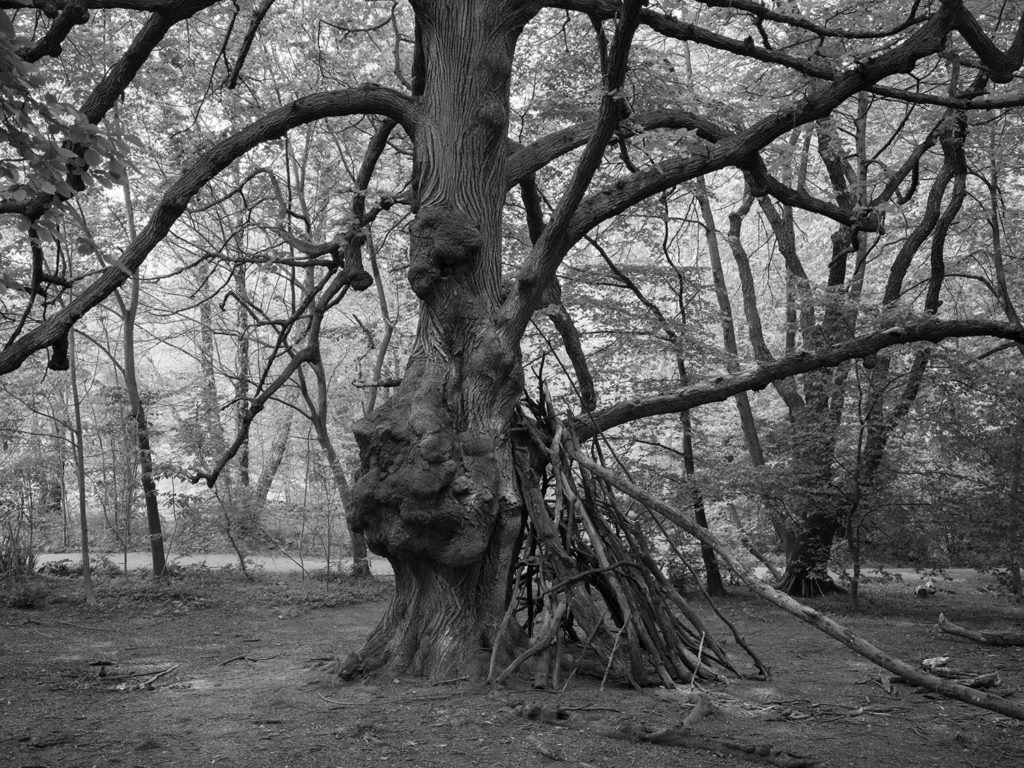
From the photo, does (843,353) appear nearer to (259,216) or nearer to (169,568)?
(169,568)

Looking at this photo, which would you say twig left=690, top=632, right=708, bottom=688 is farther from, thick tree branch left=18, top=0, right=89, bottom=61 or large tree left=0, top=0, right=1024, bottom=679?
thick tree branch left=18, top=0, right=89, bottom=61

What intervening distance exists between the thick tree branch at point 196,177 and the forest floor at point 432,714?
196 cm

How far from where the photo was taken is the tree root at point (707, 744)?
3227 mm

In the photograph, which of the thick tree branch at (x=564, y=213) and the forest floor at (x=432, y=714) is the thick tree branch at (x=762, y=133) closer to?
the thick tree branch at (x=564, y=213)

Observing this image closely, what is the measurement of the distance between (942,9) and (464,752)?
5.03 metres

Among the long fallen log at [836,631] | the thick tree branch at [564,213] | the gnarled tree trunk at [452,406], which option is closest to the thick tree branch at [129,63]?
the gnarled tree trunk at [452,406]

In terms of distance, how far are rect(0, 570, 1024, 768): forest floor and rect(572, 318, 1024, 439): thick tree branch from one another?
2.09m

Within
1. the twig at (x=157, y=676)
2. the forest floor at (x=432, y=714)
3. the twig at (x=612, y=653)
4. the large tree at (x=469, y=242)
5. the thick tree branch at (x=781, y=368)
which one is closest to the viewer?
the forest floor at (x=432, y=714)

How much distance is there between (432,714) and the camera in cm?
392

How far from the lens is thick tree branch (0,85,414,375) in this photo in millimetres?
4059

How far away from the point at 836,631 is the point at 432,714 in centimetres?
204

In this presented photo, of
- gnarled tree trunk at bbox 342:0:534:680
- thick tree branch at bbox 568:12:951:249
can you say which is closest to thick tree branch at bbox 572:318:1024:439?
gnarled tree trunk at bbox 342:0:534:680

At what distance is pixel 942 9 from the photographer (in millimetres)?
4805

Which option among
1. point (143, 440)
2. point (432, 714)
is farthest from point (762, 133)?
point (143, 440)
